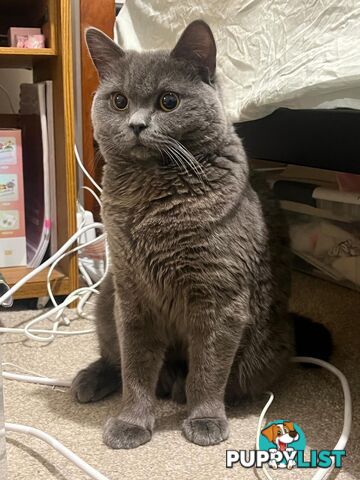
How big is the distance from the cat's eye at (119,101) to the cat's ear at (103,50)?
6 centimetres

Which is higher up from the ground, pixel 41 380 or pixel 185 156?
pixel 185 156

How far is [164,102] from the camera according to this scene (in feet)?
2.93

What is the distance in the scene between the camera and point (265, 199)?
1073 mm

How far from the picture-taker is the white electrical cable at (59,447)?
80cm

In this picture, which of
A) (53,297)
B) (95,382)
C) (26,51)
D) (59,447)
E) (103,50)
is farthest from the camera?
(53,297)

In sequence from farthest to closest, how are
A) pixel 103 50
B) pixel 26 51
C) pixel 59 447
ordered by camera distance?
pixel 26 51
pixel 103 50
pixel 59 447

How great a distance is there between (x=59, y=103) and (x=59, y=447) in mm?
965

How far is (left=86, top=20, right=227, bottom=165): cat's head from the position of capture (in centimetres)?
88

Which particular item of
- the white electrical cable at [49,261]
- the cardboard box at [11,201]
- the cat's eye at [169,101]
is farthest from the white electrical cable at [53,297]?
the cat's eye at [169,101]

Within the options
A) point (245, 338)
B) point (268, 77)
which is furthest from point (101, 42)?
point (245, 338)

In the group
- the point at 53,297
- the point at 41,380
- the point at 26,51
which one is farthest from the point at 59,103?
the point at 41,380

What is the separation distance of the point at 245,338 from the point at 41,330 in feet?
1.92

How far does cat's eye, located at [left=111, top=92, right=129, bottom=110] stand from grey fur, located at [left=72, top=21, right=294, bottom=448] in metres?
0.01

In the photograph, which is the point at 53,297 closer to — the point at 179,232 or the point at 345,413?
the point at 179,232
